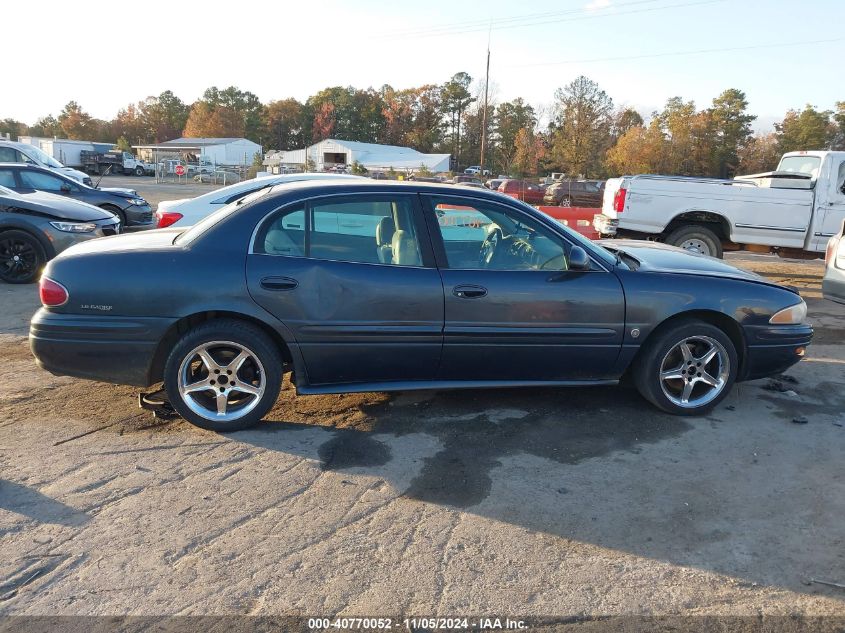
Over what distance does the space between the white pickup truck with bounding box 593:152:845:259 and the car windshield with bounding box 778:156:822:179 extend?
2cm

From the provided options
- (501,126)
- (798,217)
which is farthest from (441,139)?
(798,217)

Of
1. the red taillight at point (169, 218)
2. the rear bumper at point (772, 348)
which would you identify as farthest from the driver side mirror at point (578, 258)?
the red taillight at point (169, 218)

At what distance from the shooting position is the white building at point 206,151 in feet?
233

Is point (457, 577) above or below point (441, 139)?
below

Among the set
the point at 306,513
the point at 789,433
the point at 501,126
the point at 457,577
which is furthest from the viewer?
the point at 501,126

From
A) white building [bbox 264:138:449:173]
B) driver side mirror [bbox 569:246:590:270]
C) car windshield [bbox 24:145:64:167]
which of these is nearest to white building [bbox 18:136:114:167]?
white building [bbox 264:138:449:173]

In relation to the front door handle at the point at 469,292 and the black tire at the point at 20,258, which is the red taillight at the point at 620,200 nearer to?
the front door handle at the point at 469,292

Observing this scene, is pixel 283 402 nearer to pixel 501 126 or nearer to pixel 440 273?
pixel 440 273

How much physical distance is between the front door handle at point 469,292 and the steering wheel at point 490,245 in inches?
7.4

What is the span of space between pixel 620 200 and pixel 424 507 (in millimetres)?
7765

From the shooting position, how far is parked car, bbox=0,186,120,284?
27.4 ft

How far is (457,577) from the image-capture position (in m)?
2.75

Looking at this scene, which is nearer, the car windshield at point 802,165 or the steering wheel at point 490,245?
the steering wheel at point 490,245

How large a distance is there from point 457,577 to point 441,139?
329ft
